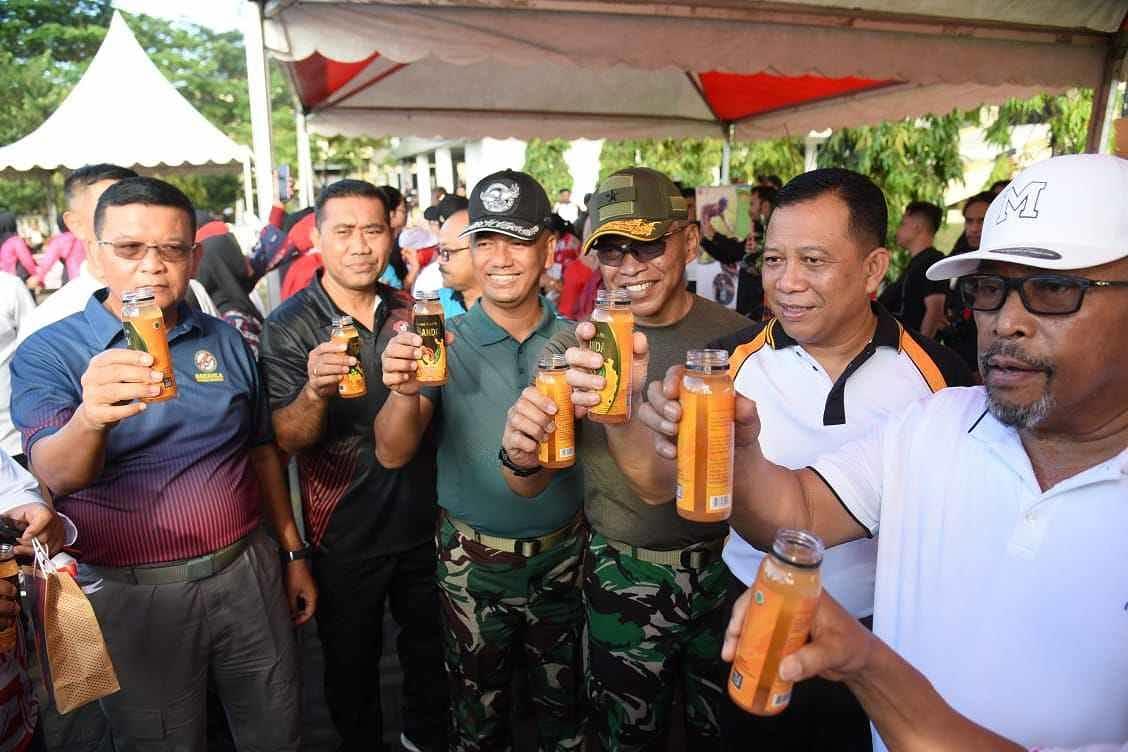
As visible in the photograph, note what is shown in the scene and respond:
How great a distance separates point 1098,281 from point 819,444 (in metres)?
0.83

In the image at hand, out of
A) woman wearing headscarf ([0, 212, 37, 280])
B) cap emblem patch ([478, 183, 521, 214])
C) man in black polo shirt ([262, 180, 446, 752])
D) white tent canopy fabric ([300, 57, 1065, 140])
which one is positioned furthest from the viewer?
woman wearing headscarf ([0, 212, 37, 280])

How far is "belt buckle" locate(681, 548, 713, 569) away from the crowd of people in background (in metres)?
0.02

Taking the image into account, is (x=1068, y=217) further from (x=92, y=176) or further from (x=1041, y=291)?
(x=92, y=176)

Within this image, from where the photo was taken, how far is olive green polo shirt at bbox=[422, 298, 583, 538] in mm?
2395

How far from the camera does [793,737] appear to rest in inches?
82.7

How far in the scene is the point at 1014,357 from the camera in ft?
4.58

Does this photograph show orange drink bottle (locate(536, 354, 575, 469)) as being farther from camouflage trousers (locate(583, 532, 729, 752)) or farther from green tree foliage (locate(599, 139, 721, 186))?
green tree foliage (locate(599, 139, 721, 186))

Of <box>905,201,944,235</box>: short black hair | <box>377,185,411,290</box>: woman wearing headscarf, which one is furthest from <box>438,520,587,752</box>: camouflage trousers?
<box>905,201,944,235</box>: short black hair

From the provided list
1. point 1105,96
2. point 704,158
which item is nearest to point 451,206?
point 1105,96

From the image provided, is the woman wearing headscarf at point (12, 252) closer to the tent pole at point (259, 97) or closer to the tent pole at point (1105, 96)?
the tent pole at point (259, 97)

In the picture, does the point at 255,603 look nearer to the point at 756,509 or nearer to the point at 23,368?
the point at 23,368

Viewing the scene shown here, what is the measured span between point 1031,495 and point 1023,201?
1.94ft

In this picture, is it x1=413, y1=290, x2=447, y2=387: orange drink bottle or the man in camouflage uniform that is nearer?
x1=413, y1=290, x2=447, y2=387: orange drink bottle

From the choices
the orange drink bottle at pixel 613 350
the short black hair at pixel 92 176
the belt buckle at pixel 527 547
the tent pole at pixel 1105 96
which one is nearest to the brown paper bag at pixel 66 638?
the belt buckle at pixel 527 547
